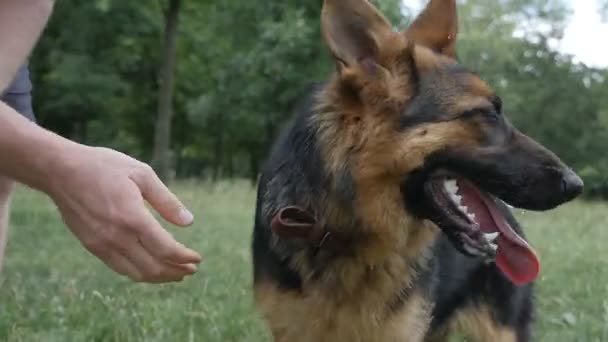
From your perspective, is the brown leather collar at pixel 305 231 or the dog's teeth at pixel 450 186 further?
the dog's teeth at pixel 450 186

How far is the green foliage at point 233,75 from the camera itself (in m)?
27.7

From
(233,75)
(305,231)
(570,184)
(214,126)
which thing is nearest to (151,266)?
(305,231)

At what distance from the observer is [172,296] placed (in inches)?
255

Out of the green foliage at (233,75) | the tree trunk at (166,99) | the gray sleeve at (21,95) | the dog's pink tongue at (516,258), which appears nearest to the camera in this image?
the gray sleeve at (21,95)

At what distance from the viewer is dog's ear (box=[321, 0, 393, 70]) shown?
363 centimetres

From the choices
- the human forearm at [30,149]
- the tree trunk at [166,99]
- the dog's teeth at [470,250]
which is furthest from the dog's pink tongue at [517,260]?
the tree trunk at [166,99]

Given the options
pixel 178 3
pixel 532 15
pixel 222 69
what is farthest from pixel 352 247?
pixel 532 15

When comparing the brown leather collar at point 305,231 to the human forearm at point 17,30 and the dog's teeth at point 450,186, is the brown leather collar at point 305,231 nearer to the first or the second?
the dog's teeth at point 450,186

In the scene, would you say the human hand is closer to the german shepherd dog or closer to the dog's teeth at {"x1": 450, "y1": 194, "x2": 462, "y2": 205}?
the german shepherd dog

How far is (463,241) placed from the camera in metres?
3.85

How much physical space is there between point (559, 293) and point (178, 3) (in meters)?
21.0

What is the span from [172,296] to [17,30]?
447cm

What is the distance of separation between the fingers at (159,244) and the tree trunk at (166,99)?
22.8 metres

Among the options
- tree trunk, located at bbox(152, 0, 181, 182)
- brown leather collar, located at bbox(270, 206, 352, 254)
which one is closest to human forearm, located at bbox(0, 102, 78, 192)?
brown leather collar, located at bbox(270, 206, 352, 254)
